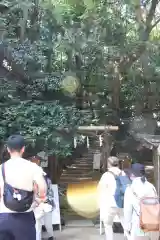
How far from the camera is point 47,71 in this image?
10117mm

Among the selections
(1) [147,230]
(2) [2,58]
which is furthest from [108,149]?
(1) [147,230]

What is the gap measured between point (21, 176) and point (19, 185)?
8 centimetres

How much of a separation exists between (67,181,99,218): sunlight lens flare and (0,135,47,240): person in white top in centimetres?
617

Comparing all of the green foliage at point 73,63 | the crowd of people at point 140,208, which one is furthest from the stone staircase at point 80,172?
the crowd of people at point 140,208

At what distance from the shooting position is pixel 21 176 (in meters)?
3.82

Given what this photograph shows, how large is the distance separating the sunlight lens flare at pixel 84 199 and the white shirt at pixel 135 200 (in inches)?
168

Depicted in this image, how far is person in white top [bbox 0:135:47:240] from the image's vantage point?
380 cm

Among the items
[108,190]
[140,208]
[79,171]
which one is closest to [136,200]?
[140,208]

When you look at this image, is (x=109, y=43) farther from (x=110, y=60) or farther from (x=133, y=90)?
(x=133, y=90)

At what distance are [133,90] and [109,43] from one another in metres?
1.75

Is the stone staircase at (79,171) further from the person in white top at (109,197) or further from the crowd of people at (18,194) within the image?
the crowd of people at (18,194)

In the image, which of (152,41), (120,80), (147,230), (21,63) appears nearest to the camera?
(147,230)

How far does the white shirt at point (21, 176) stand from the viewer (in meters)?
3.81

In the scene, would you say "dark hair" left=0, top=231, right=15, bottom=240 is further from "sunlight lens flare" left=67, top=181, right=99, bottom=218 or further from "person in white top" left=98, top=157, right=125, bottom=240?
"sunlight lens flare" left=67, top=181, right=99, bottom=218
